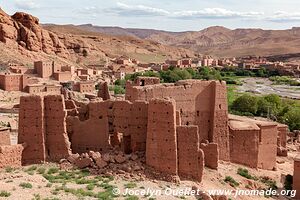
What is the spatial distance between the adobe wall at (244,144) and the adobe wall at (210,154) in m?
2.52

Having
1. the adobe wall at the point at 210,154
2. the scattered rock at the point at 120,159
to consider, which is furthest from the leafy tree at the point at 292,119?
the scattered rock at the point at 120,159

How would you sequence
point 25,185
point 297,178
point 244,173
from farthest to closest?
1. point 244,173
2. point 297,178
3. point 25,185

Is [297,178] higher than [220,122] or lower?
lower

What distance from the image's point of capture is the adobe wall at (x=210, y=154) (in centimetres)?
1839

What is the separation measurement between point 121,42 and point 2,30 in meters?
58.1

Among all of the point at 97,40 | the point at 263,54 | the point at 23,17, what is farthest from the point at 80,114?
the point at 263,54

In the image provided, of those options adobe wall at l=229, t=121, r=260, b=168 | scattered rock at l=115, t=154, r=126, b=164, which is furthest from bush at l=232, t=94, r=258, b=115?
scattered rock at l=115, t=154, r=126, b=164

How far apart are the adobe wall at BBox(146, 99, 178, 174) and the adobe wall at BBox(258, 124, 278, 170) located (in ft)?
23.3

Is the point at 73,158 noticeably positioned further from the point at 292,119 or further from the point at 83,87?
the point at 83,87

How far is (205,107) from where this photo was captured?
20406 mm

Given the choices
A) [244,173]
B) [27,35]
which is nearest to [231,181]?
[244,173]

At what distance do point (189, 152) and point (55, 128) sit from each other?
4916 mm

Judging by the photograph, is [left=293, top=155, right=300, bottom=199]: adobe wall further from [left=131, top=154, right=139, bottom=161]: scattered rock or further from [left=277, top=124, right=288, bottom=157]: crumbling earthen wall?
[left=131, top=154, right=139, bottom=161]: scattered rock

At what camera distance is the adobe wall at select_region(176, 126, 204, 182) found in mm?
16625
